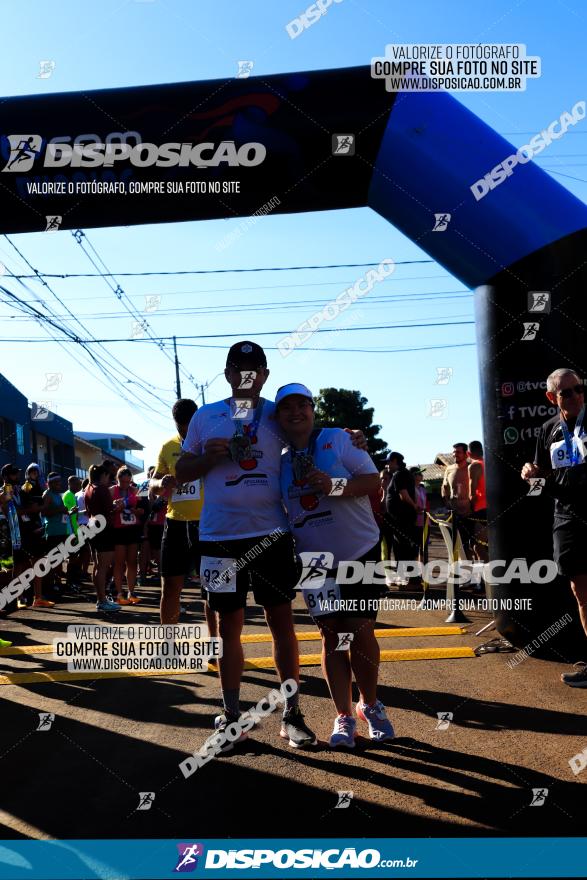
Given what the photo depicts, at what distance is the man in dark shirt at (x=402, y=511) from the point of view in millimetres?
11352

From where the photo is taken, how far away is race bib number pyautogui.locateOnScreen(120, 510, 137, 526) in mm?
10438

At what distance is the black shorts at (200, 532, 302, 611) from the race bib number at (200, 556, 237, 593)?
0.8 inches

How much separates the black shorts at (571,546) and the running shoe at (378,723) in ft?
5.02

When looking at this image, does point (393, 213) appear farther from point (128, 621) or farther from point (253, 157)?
point (128, 621)

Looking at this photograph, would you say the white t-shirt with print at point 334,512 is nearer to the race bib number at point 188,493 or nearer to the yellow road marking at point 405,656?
the race bib number at point 188,493

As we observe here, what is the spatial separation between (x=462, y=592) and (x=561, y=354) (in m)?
5.66

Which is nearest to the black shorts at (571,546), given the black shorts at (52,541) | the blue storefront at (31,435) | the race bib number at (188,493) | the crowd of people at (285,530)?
the crowd of people at (285,530)

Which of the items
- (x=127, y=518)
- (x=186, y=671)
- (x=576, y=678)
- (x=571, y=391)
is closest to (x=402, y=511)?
(x=127, y=518)

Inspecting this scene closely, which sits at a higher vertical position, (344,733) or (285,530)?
(285,530)

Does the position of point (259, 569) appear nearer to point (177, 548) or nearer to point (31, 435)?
point (177, 548)

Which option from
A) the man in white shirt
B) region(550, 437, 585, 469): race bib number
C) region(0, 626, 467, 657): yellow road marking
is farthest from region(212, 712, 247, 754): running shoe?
region(0, 626, 467, 657): yellow road marking

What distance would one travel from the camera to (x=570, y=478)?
486 cm

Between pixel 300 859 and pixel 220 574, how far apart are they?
163 cm

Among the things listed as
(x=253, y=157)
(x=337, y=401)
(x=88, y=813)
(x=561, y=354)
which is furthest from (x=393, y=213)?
(x=337, y=401)
